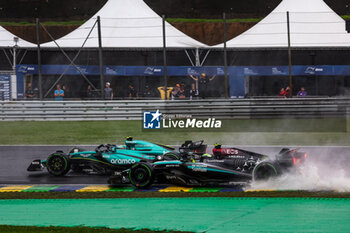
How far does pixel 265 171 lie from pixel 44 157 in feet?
21.1

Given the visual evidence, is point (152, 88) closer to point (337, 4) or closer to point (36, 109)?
point (36, 109)

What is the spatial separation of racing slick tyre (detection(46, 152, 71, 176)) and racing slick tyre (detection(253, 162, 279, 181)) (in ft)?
12.8

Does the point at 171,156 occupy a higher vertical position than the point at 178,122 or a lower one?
lower

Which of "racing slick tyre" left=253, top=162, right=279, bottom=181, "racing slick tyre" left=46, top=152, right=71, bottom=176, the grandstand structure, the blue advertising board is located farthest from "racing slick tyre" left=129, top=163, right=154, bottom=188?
the blue advertising board

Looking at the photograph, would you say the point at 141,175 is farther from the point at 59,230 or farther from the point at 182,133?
the point at 182,133

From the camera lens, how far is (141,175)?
897 centimetres

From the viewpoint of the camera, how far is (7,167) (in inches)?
460

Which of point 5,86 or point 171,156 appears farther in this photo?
point 5,86

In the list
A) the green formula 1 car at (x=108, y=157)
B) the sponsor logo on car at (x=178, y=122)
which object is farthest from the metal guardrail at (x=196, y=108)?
the green formula 1 car at (x=108, y=157)

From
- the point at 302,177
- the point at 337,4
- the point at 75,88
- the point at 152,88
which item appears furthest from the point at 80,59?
the point at 302,177

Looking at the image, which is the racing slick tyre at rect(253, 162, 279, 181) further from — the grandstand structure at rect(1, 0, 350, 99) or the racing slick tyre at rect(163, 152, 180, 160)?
the grandstand structure at rect(1, 0, 350, 99)

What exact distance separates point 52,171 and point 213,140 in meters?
→ 6.60

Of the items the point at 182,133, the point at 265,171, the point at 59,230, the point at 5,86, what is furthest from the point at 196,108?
the point at 59,230

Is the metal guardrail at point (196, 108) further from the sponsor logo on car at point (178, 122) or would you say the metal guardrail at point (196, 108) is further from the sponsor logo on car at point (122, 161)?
the sponsor logo on car at point (122, 161)
